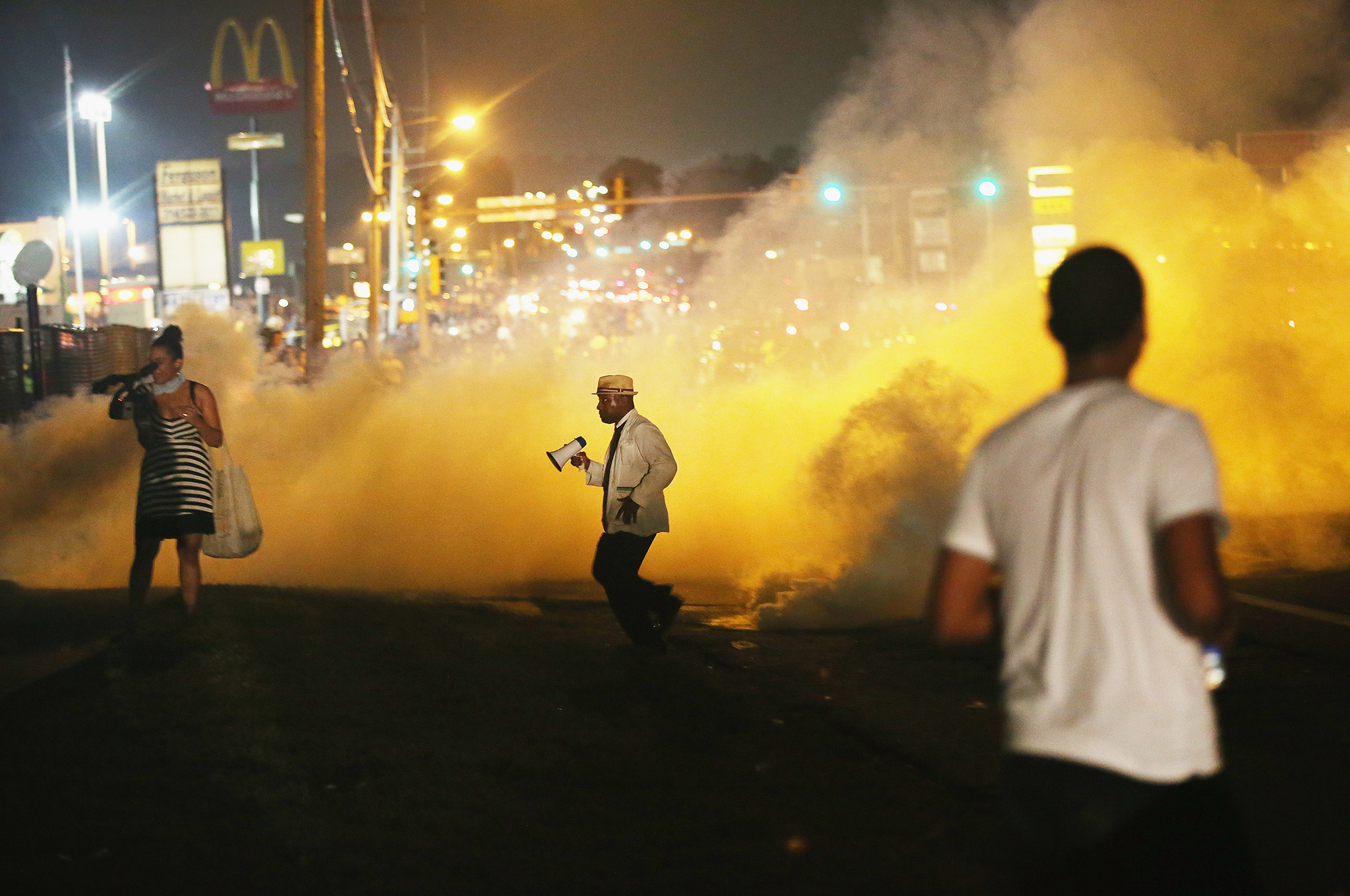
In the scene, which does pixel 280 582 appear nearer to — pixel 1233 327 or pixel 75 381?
pixel 75 381

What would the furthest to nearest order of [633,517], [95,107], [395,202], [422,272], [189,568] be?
[95,107], [422,272], [395,202], [189,568], [633,517]

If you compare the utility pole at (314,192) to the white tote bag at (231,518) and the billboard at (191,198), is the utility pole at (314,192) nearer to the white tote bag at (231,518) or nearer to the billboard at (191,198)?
the white tote bag at (231,518)

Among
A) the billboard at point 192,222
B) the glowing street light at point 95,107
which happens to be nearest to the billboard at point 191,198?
the billboard at point 192,222

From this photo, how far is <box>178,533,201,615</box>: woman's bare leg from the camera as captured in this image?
723 cm

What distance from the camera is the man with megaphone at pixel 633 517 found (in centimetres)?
714

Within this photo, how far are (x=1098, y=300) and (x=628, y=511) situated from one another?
480 centimetres

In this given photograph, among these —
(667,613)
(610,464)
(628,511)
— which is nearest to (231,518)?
(610,464)

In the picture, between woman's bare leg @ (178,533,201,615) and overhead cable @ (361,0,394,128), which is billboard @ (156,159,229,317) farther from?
woman's bare leg @ (178,533,201,615)

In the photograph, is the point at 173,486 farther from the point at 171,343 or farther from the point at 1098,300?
the point at 1098,300

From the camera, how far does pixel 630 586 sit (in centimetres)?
717

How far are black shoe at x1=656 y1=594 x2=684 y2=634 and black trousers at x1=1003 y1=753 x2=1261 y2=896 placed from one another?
500cm

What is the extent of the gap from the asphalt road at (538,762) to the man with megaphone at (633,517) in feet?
0.87

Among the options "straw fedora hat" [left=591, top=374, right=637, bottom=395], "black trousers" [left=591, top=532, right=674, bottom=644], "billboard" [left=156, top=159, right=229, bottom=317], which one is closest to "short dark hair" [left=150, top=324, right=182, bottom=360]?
"straw fedora hat" [left=591, top=374, right=637, bottom=395]

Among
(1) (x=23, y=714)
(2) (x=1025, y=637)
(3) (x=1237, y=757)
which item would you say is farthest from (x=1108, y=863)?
(1) (x=23, y=714)
